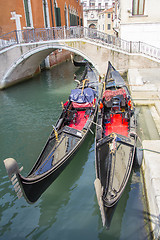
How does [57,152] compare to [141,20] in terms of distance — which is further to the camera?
[141,20]

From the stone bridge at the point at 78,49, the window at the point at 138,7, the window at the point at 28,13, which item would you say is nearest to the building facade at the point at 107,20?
the window at the point at 28,13

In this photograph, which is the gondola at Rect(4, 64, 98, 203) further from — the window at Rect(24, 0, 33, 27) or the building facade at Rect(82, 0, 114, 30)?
the building facade at Rect(82, 0, 114, 30)

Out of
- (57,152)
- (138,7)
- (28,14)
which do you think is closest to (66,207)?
(57,152)

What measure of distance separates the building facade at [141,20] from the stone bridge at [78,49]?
0.75 metres

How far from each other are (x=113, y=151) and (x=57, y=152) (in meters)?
1.42

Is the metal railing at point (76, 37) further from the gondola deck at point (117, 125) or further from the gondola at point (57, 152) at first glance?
the gondola deck at point (117, 125)

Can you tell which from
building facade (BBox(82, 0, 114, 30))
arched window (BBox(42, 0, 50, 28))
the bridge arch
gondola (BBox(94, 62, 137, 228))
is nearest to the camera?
gondola (BBox(94, 62, 137, 228))

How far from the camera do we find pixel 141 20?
12.6m

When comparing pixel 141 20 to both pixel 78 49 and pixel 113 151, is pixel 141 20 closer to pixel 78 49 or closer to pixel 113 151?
pixel 78 49

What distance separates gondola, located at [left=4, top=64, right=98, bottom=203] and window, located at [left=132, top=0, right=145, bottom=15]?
325 inches

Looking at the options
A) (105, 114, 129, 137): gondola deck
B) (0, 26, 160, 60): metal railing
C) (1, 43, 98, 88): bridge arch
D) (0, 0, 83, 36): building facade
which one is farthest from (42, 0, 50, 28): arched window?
(105, 114, 129, 137): gondola deck

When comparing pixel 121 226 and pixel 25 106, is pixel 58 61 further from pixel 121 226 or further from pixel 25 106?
pixel 121 226

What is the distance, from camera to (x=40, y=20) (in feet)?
53.6

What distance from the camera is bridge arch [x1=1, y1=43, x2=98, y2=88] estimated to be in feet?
41.9
